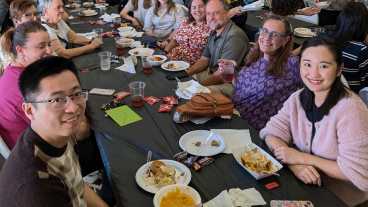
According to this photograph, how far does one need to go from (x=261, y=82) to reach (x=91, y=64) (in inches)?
68.5

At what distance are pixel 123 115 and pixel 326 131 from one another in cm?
132

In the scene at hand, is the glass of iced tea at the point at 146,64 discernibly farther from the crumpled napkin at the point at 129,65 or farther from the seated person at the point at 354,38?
the seated person at the point at 354,38

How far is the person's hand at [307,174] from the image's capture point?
1.39m

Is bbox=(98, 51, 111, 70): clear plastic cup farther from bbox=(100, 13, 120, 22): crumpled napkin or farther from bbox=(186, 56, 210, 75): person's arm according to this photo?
bbox=(100, 13, 120, 22): crumpled napkin

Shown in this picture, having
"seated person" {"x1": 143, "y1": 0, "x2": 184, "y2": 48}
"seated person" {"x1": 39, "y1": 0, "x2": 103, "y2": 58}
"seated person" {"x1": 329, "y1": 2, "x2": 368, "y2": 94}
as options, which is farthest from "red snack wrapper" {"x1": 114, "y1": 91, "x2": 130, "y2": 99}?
"seated person" {"x1": 329, "y1": 2, "x2": 368, "y2": 94}

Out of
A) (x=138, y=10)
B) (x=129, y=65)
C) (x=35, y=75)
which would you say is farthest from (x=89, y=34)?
(x=35, y=75)

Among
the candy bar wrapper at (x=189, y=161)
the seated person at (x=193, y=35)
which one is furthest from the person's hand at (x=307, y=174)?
the seated person at (x=193, y=35)

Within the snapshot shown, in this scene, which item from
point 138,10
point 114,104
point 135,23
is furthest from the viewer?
point 138,10

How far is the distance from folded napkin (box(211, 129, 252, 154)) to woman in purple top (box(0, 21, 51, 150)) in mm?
1342

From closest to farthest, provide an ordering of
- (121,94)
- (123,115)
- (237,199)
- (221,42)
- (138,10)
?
(237,199) < (123,115) < (121,94) < (221,42) < (138,10)

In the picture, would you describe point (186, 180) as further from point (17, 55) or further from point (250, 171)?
point (17, 55)

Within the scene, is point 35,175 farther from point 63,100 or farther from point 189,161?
point 189,161

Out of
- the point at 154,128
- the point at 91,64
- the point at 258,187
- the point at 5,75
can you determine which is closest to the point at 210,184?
the point at 258,187

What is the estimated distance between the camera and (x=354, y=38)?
2.80 m
